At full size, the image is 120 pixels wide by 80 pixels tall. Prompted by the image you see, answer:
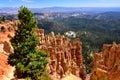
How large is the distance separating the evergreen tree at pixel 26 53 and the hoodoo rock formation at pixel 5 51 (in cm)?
582

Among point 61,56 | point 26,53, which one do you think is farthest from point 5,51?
point 26,53

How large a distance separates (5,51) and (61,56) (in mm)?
20191

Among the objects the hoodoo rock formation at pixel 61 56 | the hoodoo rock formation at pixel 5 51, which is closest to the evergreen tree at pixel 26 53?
the hoodoo rock formation at pixel 5 51

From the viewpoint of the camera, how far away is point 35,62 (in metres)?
37.3

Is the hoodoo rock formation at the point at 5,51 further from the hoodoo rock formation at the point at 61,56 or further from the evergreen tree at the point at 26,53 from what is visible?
the hoodoo rock formation at the point at 61,56

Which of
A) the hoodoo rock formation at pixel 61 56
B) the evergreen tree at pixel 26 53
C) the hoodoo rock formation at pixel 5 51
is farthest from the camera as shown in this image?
the hoodoo rock formation at pixel 61 56

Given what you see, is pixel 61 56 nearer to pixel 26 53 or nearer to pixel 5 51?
pixel 5 51

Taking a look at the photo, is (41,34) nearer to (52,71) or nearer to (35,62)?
(52,71)

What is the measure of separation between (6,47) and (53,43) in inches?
1025

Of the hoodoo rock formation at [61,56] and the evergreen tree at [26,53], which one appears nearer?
the evergreen tree at [26,53]

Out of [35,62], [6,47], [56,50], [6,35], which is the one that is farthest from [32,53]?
[6,35]

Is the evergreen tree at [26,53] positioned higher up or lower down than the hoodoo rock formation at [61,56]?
higher up

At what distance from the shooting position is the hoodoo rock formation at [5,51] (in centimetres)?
4623

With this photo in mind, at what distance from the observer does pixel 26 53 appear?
3762 centimetres
